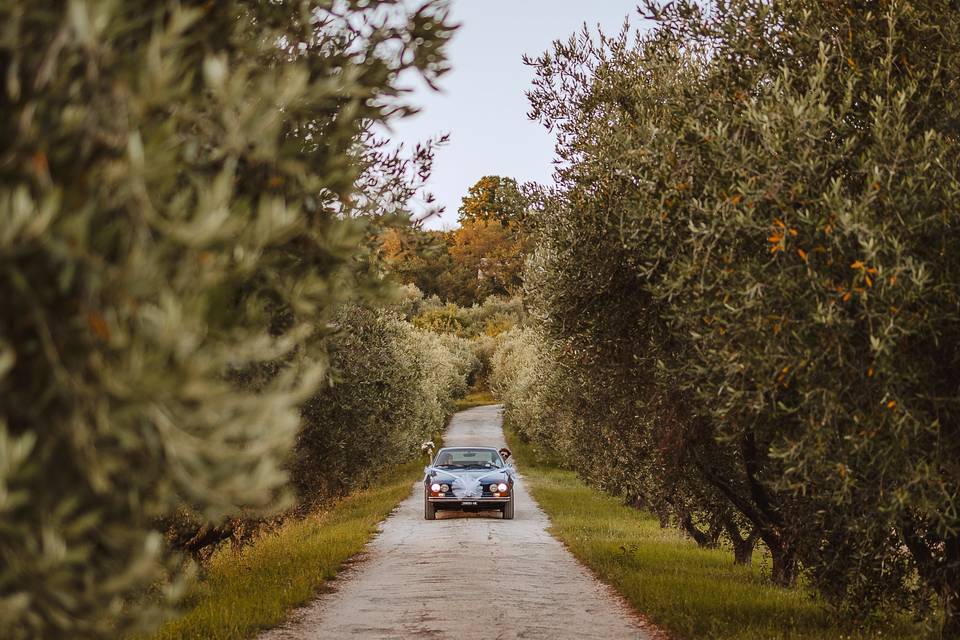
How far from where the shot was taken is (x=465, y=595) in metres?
13.5

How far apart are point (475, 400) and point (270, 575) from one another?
8656 centimetres

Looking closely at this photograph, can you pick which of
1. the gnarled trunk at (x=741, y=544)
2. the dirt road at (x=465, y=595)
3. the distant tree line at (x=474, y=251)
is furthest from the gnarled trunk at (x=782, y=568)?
the distant tree line at (x=474, y=251)

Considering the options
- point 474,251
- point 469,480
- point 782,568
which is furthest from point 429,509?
point 474,251

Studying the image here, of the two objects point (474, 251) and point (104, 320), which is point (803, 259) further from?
point (474, 251)

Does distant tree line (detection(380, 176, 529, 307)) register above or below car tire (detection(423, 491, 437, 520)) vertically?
above

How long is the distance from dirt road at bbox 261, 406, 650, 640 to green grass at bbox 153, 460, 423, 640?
34 centimetres

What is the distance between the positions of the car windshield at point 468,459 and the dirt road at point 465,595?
3.60 m

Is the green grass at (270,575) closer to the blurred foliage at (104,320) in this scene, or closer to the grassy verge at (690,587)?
the grassy verge at (690,587)

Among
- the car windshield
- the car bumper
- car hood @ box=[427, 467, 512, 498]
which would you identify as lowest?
the car bumper

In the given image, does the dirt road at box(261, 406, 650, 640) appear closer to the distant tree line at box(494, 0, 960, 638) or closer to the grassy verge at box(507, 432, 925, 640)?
the grassy verge at box(507, 432, 925, 640)

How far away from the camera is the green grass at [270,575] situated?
1112cm

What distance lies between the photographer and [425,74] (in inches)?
250

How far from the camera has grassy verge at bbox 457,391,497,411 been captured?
9438 cm

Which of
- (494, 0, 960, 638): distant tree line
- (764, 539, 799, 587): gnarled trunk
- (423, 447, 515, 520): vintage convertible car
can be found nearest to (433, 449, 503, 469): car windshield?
(423, 447, 515, 520): vintage convertible car
